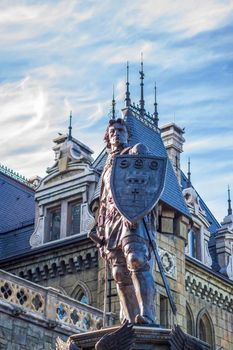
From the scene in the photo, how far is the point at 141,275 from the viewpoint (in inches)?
320

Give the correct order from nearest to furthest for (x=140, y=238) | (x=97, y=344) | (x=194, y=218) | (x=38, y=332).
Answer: (x=97, y=344)
(x=140, y=238)
(x=38, y=332)
(x=194, y=218)

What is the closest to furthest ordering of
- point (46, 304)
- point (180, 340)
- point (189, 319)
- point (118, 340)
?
point (118, 340), point (180, 340), point (46, 304), point (189, 319)

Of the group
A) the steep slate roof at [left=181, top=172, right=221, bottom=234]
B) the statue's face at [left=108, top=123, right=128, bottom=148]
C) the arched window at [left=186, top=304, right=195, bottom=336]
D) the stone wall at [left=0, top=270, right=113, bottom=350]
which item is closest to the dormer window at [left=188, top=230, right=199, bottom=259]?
the arched window at [left=186, top=304, right=195, bottom=336]

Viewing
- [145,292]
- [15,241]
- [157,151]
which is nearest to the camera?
[145,292]

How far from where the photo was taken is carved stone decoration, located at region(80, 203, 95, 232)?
23.1 meters

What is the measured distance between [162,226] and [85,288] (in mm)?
2764

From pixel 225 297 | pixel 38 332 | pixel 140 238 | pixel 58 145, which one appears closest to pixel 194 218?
pixel 225 297

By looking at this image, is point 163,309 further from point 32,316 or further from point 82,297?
point 32,316

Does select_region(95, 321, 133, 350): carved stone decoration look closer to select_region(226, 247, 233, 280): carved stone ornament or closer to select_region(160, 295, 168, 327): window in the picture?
select_region(160, 295, 168, 327): window

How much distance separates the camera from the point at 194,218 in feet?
85.7

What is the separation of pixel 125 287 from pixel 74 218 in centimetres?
1575

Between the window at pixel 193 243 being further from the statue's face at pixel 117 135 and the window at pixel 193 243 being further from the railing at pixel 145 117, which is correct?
the statue's face at pixel 117 135

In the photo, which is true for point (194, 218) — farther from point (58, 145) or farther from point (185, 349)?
point (185, 349)

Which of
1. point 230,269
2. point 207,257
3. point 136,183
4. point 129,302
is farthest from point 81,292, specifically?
point 136,183
